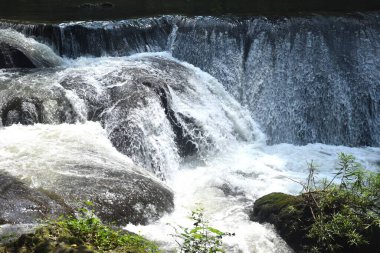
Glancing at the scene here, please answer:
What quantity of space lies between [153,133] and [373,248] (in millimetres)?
5153

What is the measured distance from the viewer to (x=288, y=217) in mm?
6152

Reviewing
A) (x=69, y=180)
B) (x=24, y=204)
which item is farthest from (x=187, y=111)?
(x=24, y=204)

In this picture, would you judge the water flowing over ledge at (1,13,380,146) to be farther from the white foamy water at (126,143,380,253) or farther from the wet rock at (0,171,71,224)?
the wet rock at (0,171,71,224)

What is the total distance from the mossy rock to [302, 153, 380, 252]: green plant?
25cm

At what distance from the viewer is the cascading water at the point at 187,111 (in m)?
6.92

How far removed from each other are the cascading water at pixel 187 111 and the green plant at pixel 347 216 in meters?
0.76

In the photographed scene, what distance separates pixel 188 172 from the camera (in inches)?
365

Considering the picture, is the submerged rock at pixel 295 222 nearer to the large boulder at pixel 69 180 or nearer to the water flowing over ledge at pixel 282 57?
the large boulder at pixel 69 180

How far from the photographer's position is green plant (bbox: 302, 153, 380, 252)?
16.8 ft

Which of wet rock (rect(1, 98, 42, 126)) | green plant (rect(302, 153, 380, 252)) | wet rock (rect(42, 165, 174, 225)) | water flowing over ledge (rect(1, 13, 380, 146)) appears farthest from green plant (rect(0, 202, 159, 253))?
water flowing over ledge (rect(1, 13, 380, 146))

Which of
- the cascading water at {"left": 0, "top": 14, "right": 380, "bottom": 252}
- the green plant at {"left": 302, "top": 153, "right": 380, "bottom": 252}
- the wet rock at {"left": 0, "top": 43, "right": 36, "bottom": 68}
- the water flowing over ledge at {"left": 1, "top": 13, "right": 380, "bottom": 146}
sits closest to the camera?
the green plant at {"left": 302, "top": 153, "right": 380, "bottom": 252}

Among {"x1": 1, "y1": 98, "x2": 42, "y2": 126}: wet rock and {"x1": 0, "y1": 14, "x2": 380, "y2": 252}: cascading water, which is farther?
{"x1": 1, "y1": 98, "x2": 42, "y2": 126}: wet rock

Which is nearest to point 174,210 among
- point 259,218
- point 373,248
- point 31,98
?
point 259,218

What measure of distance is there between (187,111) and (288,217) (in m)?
4.61
